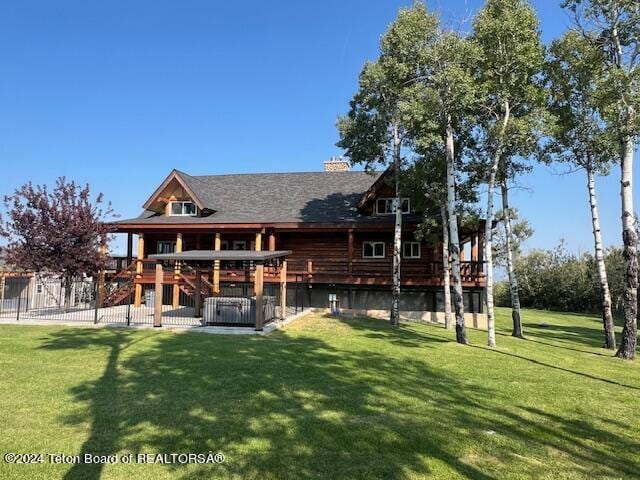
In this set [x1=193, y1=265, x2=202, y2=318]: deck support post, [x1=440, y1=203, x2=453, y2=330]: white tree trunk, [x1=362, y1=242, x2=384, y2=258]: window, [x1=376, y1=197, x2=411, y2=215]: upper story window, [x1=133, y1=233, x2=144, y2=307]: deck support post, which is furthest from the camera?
[x1=362, y1=242, x2=384, y2=258]: window

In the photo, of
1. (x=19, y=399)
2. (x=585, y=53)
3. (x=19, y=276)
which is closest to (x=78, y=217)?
(x=19, y=276)

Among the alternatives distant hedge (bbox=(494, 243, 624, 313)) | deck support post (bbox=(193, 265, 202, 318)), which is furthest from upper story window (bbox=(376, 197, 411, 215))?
distant hedge (bbox=(494, 243, 624, 313))

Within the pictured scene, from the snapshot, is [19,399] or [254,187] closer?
[19,399]

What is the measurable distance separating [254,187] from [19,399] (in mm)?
22281

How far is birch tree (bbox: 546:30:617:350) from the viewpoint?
47.6 ft

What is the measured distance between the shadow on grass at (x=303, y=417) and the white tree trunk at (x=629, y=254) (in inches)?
269

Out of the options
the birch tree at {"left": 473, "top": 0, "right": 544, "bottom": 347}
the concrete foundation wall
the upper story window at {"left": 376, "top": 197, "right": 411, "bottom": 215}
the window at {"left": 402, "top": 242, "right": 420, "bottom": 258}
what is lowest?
the concrete foundation wall

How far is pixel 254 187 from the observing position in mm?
28516

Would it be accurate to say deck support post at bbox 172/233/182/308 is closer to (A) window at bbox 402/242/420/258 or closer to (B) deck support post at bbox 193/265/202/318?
(B) deck support post at bbox 193/265/202/318

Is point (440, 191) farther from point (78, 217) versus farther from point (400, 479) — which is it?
point (78, 217)

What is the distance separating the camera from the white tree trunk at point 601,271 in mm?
15367

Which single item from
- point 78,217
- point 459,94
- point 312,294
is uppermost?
point 459,94

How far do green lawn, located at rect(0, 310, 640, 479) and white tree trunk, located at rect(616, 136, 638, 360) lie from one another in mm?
818

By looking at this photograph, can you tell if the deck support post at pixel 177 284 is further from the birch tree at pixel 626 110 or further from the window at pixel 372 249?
the birch tree at pixel 626 110
